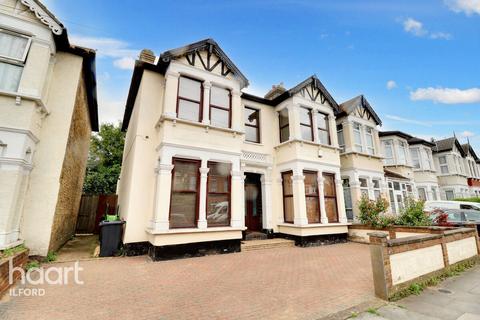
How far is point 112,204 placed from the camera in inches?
540

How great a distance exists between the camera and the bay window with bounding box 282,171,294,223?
10742 millimetres

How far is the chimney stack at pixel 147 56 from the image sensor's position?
9258 millimetres

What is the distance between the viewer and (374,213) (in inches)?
414


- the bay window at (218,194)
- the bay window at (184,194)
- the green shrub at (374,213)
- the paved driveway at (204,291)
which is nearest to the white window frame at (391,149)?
the green shrub at (374,213)

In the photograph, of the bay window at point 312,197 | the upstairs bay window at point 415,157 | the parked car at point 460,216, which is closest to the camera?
the bay window at point 312,197

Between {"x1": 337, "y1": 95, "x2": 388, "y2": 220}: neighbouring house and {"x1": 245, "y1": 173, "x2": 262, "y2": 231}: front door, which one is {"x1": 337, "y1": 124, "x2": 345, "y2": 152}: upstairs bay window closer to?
{"x1": 337, "y1": 95, "x2": 388, "y2": 220}: neighbouring house

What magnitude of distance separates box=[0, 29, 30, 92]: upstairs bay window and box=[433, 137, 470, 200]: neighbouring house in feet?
96.6

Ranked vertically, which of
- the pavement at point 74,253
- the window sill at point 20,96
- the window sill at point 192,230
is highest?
the window sill at point 20,96

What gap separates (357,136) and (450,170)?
1493cm

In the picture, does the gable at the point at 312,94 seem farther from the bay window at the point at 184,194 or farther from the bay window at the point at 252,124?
the bay window at the point at 184,194

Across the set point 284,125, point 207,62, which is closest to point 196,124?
point 207,62

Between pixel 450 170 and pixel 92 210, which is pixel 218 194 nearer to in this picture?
pixel 92 210

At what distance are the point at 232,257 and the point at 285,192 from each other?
15.1ft

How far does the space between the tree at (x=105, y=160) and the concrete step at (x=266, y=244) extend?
19.2m
